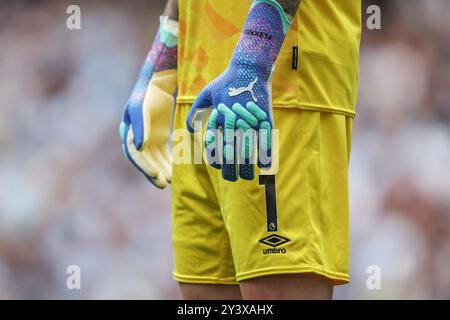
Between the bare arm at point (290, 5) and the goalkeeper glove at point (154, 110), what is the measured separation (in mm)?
482

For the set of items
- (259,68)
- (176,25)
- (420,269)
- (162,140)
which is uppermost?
(176,25)

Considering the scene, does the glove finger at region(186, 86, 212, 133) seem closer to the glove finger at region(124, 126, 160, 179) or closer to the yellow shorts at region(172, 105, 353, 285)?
the yellow shorts at region(172, 105, 353, 285)

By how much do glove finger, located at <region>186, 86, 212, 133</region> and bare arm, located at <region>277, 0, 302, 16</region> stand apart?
0.69 ft

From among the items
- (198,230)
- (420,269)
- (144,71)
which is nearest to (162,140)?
(144,71)

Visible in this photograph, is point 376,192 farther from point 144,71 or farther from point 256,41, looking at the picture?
point 256,41

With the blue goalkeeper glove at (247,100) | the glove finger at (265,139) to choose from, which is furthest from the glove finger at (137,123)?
the glove finger at (265,139)

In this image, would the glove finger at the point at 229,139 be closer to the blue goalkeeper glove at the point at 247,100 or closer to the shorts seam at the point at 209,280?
the blue goalkeeper glove at the point at 247,100

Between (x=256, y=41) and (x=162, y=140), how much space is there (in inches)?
24.1

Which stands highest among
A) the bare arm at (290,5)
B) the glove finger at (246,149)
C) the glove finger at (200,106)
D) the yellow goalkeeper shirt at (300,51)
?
the bare arm at (290,5)

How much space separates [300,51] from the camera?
1755 millimetres

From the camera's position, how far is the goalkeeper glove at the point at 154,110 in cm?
212

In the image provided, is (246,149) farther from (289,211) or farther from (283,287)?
(283,287)

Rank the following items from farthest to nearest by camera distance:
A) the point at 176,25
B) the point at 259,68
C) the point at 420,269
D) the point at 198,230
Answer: the point at 420,269 → the point at 176,25 → the point at 198,230 → the point at 259,68

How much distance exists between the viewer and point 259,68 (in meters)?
1.64
